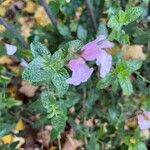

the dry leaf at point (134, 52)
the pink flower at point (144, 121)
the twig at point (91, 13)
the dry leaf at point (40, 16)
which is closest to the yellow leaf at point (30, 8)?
the dry leaf at point (40, 16)

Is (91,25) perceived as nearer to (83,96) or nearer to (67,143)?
(83,96)

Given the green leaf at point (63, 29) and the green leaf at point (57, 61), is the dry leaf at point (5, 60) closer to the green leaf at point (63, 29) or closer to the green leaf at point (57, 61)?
the green leaf at point (63, 29)

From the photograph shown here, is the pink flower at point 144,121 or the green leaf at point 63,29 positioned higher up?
the green leaf at point 63,29

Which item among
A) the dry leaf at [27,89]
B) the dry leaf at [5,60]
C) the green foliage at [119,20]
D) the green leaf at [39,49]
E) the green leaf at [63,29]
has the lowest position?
the green leaf at [39,49]

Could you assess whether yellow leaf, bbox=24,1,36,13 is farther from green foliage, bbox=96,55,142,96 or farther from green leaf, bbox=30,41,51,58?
green leaf, bbox=30,41,51,58

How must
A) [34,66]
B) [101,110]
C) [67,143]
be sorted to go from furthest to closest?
[67,143] < [101,110] < [34,66]

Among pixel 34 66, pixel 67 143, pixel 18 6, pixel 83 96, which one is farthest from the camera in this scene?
pixel 18 6

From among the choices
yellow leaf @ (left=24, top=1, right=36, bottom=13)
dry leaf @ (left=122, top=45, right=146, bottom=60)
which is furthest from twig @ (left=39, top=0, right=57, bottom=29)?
yellow leaf @ (left=24, top=1, right=36, bottom=13)

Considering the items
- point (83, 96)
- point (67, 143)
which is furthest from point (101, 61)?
point (67, 143)

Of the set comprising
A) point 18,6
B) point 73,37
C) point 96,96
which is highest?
point 18,6
